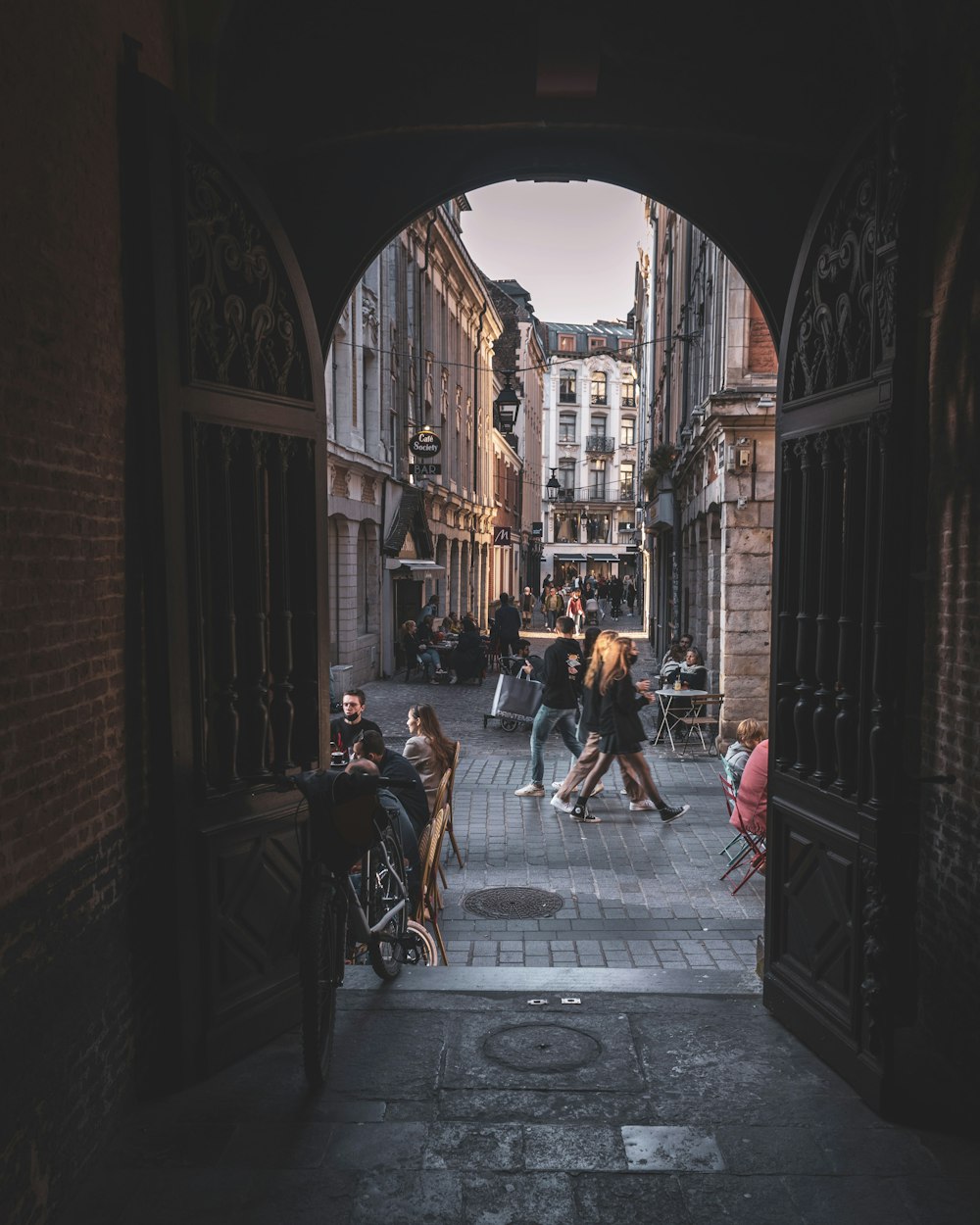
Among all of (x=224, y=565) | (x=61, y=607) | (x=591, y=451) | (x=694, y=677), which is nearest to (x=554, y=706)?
(x=694, y=677)

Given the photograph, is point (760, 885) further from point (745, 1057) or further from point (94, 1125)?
point (94, 1125)

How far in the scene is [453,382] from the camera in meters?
33.1

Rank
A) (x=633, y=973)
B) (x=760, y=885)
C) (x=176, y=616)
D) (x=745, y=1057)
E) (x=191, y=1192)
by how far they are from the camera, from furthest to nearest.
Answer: (x=760, y=885) → (x=633, y=973) → (x=745, y=1057) → (x=176, y=616) → (x=191, y=1192)

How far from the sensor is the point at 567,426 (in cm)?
7188

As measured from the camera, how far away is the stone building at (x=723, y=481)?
42.3 ft

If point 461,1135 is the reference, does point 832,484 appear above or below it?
above

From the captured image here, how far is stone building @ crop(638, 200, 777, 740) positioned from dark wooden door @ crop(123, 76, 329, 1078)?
→ 7.89 meters

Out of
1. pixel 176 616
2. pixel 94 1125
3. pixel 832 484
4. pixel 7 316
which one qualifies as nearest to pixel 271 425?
pixel 176 616

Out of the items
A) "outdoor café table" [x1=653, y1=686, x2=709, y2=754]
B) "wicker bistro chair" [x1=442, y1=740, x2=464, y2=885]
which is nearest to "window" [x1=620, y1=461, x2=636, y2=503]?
"outdoor café table" [x1=653, y1=686, x2=709, y2=754]

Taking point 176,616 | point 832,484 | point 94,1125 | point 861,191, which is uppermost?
point 861,191

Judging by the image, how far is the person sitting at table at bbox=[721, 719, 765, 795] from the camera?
8227mm

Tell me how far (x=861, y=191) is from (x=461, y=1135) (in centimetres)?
420

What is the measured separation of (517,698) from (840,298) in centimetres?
1031

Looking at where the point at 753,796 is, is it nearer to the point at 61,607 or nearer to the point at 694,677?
the point at 61,607
